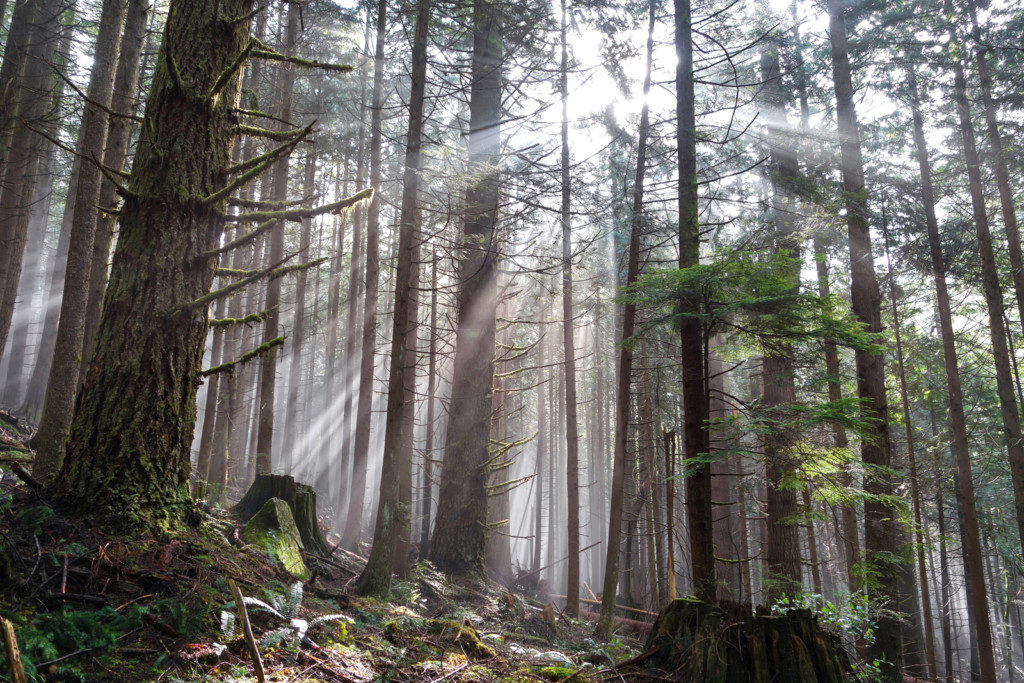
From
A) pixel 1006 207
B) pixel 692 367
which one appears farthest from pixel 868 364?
pixel 1006 207

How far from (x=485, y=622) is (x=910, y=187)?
38.8 feet

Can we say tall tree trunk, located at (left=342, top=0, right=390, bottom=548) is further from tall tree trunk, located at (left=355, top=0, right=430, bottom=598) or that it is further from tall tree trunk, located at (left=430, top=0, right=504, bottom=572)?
tall tree trunk, located at (left=355, top=0, right=430, bottom=598)

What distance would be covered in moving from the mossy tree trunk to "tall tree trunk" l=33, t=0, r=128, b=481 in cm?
303

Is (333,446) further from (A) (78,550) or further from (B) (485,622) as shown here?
(A) (78,550)

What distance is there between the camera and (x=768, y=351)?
6562mm

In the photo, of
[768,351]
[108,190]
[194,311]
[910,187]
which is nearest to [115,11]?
[108,190]

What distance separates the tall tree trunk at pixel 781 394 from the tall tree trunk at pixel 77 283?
8326 mm

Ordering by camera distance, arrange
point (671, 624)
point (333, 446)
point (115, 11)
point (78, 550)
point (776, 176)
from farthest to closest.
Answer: point (333, 446), point (776, 176), point (115, 11), point (671, 624), point (78, 550)

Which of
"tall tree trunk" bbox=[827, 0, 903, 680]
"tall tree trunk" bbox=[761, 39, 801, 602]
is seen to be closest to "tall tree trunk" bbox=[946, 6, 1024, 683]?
"tall tree trunk" bbox=[827, 0, 903, 680]

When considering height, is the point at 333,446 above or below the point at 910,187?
below

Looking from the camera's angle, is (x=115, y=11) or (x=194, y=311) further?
(x=115, y=11)

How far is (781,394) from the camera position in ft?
37.0

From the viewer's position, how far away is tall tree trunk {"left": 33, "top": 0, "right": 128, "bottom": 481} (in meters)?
7.31

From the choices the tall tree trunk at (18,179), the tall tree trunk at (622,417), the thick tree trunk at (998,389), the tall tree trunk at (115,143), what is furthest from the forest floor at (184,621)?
the thick tree trunk at (998,389)
